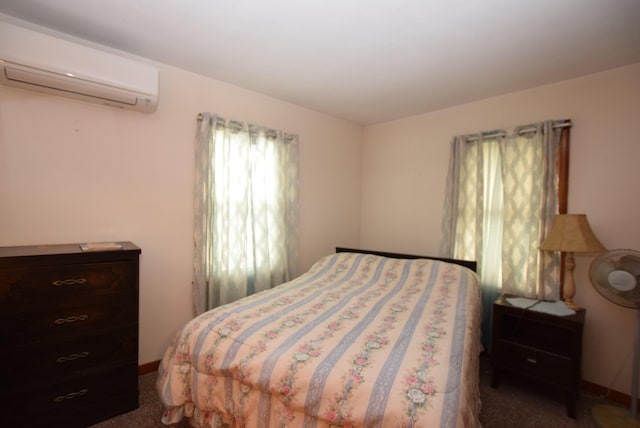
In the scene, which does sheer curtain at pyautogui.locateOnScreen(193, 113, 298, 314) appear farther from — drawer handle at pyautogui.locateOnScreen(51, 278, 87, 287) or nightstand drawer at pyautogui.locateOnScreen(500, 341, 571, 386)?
nightstand drawer at pyautogui.locateOnScreen(500, 341, 571, 386)

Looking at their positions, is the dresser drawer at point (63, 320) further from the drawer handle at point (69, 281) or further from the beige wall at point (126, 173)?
the beige wall at point (126, 173)

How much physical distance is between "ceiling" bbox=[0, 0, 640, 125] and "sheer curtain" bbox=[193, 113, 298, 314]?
530mm

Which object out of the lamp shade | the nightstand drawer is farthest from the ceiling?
the nightstand drawer

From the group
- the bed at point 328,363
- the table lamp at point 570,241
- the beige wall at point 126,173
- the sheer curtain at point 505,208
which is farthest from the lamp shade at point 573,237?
the beige wall at point 126,173

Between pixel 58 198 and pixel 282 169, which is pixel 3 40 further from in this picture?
pixel 282 169

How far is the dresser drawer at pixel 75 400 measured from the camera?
147 cm

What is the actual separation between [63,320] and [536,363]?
2973 millimetres

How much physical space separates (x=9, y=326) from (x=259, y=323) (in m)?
1.24

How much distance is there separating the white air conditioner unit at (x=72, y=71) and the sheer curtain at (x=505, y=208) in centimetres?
270

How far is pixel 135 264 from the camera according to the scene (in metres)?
1.76

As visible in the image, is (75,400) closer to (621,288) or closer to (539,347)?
(539,347)

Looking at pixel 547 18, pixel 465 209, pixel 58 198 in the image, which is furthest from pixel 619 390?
pixel 58 198

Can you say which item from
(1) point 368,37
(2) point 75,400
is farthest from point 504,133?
(2) point 75,400

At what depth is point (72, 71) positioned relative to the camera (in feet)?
5.39
